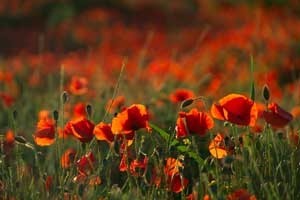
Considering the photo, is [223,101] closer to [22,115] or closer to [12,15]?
[22,115]

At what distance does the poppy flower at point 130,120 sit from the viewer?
2027mm

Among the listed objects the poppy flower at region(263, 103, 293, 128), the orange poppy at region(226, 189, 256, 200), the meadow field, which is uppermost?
the poppy flower at region(263, 103, 293, 128)

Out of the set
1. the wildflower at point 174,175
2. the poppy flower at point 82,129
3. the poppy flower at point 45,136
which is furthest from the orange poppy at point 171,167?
the poppy flower at point 45,136

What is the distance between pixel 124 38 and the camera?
995cm

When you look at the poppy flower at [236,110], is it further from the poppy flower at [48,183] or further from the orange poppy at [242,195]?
the poppy flower at [48,183]

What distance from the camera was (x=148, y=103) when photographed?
129 inches

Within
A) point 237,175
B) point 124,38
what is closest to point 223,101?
point 237,175

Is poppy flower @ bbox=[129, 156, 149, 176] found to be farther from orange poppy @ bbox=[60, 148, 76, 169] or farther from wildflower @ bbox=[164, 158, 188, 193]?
orange poppy @ bbox=[60, 148, 76, 169]

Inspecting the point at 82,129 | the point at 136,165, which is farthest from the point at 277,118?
the point at 82,129

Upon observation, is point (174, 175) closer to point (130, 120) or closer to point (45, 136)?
point (130, 120)

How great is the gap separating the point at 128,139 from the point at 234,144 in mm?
280

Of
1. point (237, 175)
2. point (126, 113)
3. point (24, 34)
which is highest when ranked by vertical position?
point (126, 113)

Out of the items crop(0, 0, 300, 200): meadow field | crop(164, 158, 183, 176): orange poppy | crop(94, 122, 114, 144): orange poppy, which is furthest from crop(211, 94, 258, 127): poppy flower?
crop(94, 122, 114, 144): orange poppy

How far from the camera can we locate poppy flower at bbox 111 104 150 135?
79.8 inches
